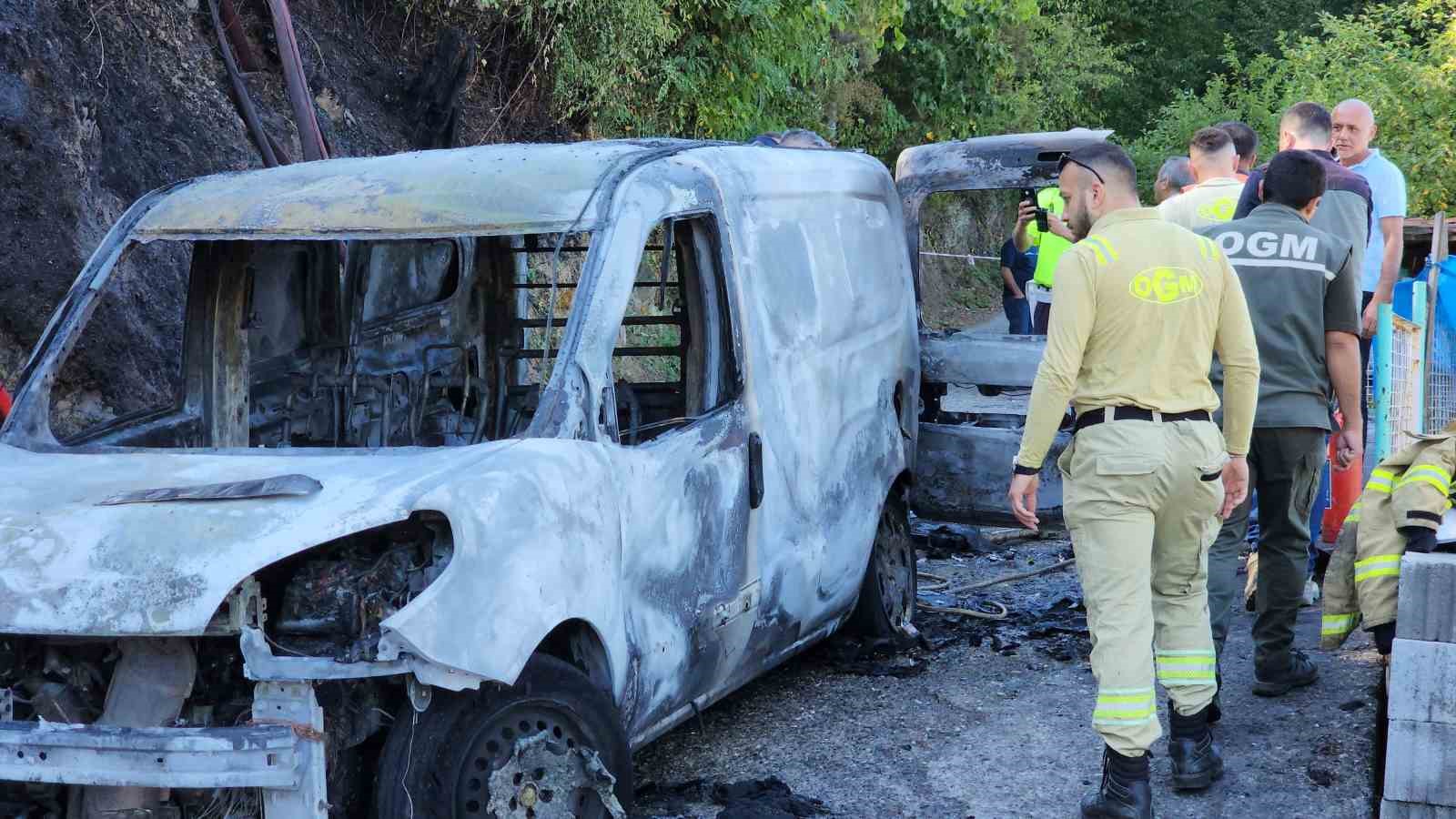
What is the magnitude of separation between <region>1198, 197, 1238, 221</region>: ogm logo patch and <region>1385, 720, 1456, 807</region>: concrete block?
10.5ft

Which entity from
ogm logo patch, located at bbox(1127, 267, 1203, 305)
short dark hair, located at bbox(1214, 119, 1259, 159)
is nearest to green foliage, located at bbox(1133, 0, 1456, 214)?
short dark hair, located at bbox(1214, 119, 1259, 159)

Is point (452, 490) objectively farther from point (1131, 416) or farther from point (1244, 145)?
point (1244, 145)

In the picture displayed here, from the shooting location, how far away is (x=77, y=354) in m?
7.41

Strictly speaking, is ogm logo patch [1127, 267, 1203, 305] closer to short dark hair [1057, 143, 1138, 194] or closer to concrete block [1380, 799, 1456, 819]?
short dark hair [1057, 143, 1138, 194]

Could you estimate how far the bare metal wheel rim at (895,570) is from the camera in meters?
6.28

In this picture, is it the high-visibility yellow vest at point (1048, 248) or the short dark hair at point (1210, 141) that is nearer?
the short dark hair at point (1210, 141)

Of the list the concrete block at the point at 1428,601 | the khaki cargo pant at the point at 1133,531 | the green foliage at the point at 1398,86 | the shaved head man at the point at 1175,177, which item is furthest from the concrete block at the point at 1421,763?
the green foliage at the point at 1398,86

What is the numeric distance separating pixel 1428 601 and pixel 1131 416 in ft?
3.08

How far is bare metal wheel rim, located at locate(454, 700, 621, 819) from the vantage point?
3.71 metres

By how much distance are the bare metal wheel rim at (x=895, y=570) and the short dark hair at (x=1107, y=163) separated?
81.6 inches

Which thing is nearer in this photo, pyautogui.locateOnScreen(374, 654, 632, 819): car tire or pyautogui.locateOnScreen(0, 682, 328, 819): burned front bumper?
pyautogui.locateOnScreen(0, 682, 328, 819): burned front bumper

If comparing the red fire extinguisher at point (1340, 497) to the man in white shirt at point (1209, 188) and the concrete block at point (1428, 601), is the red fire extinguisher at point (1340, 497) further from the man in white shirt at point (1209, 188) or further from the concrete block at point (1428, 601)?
the concrete block at point (1428, 601)

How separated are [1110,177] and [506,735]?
2.36 m

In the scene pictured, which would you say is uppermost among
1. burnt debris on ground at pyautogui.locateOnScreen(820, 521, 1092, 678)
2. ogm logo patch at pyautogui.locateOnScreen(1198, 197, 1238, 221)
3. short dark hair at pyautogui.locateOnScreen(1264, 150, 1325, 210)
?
short dark hair at pyautogui.locateOnScreen(1264, 150, 1325, 210)
